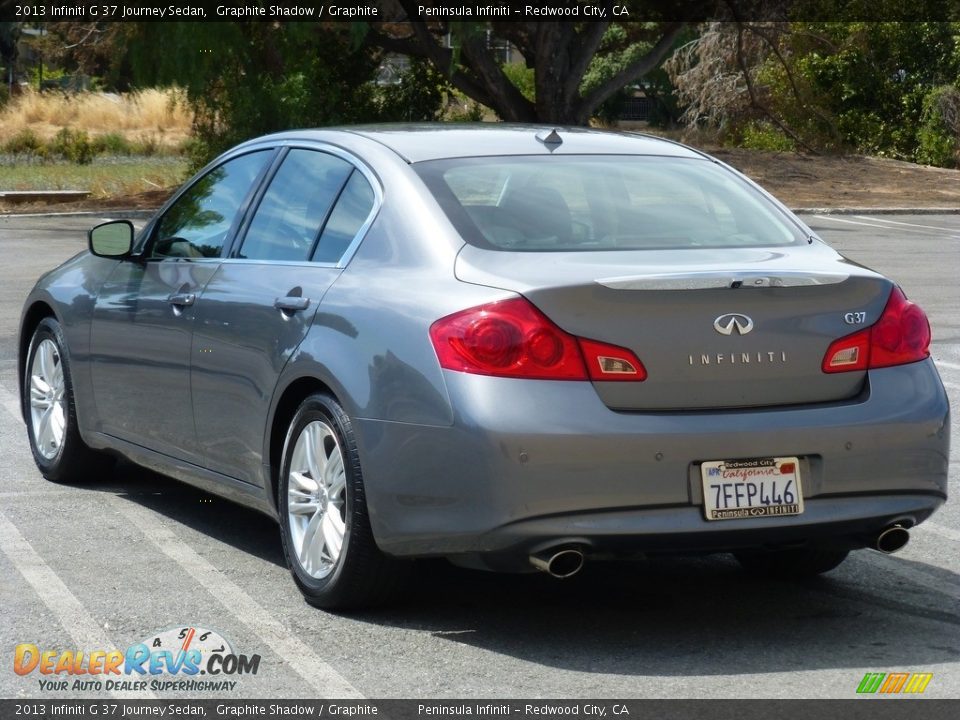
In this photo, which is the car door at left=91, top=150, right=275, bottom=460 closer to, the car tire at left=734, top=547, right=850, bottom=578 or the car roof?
the car roof

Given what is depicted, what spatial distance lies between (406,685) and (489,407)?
808mm

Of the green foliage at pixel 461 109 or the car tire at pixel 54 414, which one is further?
the green foliage at pixel 461 109

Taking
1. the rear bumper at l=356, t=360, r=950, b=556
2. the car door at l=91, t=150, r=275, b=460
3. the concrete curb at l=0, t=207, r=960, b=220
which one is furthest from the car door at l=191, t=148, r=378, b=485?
the concrete curb at l=0, t=207, r=960, b=220

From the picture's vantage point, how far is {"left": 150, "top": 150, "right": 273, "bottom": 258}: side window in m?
6.57

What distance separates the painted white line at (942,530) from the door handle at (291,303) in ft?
9.15

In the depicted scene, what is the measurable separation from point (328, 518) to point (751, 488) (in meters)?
1.40

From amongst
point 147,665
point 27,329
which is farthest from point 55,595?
point 27,329

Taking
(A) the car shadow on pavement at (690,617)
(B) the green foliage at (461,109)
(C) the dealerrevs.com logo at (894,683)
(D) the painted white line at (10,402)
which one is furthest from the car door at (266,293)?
(B) the green foliage at (461,109)

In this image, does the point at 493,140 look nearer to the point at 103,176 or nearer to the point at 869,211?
the point at 869,211

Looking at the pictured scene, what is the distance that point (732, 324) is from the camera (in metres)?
4.96

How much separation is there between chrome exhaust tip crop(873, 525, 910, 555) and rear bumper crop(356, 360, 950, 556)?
0.07m

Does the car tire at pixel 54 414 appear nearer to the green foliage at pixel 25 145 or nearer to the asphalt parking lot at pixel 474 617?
the asphalt parking lot at pixel 474 617

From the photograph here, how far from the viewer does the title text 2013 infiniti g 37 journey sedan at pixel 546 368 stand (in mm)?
4836

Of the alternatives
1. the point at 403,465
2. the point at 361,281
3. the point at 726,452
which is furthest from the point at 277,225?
the point at 726,452
